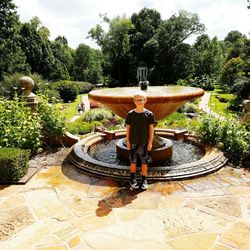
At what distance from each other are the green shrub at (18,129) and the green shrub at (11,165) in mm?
802

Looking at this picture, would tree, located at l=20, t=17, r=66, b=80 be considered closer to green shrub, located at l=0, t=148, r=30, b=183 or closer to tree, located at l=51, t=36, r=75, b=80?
tree, located at l=51, t=36, r=75, b=80

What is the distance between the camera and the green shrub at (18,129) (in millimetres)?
6215

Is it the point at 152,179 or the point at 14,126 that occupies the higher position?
the point at 14,126

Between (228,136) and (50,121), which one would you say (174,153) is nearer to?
(228,136)

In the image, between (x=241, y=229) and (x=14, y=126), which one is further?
(x=14, y=126)

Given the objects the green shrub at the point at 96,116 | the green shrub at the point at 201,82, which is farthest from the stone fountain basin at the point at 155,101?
the green shrub at the point at 201,82

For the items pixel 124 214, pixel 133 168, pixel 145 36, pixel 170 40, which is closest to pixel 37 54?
pixel 145 36

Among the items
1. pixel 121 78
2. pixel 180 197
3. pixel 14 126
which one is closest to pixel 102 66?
pixel 121 78

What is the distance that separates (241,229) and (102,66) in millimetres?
38573

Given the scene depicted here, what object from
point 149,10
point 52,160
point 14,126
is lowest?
point 52,160

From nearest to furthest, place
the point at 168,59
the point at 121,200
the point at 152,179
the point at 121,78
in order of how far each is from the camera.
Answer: the point at 121,200, the point at 152,179, the point at 168,59, the point at 121,78

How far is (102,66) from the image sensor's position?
4047 centimetres

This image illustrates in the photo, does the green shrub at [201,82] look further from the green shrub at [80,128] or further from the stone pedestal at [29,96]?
the stone pedestal at [29,96]

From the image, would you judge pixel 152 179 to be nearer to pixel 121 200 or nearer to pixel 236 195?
pixel 121 200
